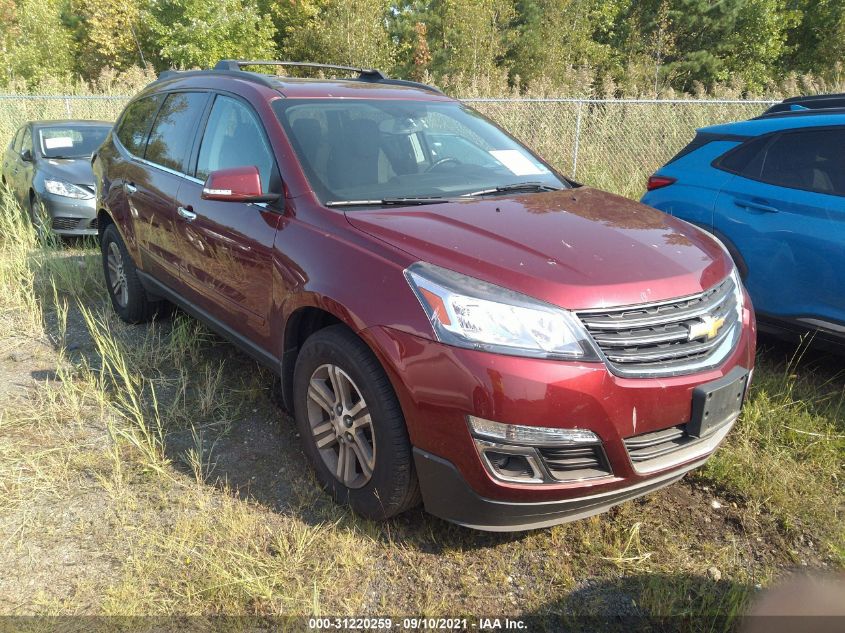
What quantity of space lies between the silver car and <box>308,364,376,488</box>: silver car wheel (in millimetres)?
5726

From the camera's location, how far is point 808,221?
12.3 ft

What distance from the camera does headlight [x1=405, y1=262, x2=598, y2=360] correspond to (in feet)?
6.97

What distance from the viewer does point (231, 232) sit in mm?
3252

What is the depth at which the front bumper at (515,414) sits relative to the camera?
208cm

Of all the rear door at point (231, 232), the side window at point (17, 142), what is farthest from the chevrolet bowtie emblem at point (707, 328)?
the side window at point (17, 142)

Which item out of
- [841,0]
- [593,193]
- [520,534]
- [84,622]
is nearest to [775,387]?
[593,193]

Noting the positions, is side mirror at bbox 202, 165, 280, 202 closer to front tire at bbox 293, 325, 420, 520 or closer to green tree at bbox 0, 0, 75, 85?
front tire at bbox 293, 325, 420, 520

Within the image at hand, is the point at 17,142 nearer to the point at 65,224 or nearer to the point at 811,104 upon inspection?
the point at 65,224

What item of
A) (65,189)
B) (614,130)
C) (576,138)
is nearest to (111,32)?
(65,189)

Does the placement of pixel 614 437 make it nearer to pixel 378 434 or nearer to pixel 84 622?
pixel 378 434

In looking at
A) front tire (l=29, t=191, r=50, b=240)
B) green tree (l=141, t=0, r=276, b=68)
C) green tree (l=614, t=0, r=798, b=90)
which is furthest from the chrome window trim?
green tree (l=614, t=0, r=798, b=90)

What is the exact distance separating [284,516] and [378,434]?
2.31 feet

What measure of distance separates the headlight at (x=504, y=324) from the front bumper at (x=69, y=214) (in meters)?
6.80

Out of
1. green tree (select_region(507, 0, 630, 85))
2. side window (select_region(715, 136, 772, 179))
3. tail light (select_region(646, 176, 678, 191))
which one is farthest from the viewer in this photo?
green tree (select_region(507, 0, 630, 85))
